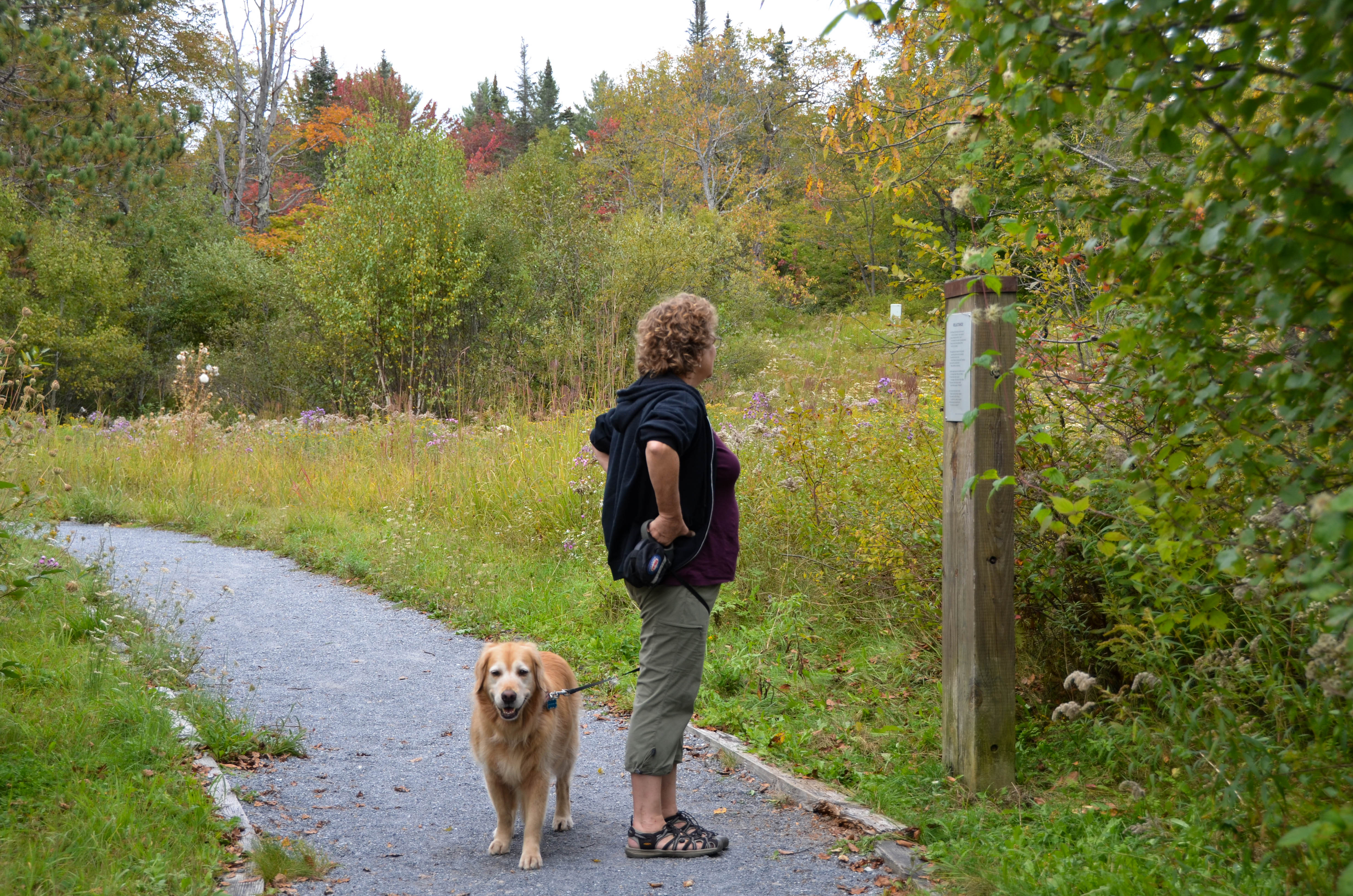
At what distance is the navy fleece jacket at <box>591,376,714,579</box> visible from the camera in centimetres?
367

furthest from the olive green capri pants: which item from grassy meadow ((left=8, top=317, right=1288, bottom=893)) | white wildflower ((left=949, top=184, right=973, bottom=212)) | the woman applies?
white wildflower ((left=949, top=184, right=973, bottom=212))

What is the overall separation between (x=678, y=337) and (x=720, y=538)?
81 centimetres

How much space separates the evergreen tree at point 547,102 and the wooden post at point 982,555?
57858 millimetres

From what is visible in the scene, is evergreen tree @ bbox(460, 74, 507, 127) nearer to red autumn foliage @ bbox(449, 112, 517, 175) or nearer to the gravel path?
red autumn foliage @ bbox(449, 112, 517, 175)

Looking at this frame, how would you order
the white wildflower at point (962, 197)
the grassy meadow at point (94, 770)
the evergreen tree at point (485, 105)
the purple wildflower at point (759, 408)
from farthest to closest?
the evergreen tree at point (485, 105), the purple wildflower at point (759, 408), the grassy meadow at point (94, 770), the white wildflower at point (962, 197)

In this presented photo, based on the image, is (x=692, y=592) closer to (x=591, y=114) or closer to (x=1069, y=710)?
(x=1069, y=710)

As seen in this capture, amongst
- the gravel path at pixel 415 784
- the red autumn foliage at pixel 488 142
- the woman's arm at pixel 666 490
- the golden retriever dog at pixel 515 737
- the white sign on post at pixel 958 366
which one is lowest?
the gravel path at pixel 415 784

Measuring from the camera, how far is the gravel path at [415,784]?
367 cm

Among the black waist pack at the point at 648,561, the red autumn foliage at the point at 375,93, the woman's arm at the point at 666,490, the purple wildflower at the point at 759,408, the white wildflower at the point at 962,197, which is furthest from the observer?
the red autumn foliage at the point at 375,93

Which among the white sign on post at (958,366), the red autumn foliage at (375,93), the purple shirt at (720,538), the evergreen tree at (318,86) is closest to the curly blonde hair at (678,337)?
the purple shirt at (720,538)

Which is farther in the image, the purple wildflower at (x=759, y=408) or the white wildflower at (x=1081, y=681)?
the purple wildflower at (x=759, y=408)

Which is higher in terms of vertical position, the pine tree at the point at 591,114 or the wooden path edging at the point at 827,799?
the pine tree at the point at 591,114

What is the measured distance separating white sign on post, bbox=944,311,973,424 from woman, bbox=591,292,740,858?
38.5 inches

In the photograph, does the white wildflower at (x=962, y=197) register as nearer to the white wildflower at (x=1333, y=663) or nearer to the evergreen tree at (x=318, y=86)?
the white wildflower at (x=1333, y=663)
